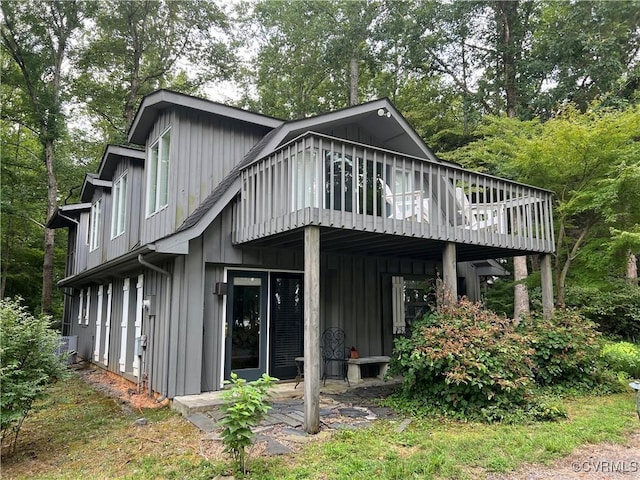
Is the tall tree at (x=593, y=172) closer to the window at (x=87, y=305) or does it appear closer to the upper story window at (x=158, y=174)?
the upper story window at (x=158, y=174)

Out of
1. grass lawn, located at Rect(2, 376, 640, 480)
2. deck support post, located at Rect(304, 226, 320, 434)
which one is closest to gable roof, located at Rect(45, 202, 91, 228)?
grass lawn, located at Rect(2, 376, 640, 480)

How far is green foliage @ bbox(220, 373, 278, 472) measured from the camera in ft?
12.2

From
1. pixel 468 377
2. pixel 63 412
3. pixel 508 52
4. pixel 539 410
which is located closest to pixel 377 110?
pixel 468 377

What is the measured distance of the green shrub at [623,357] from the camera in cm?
688

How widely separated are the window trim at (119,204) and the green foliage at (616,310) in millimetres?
11362

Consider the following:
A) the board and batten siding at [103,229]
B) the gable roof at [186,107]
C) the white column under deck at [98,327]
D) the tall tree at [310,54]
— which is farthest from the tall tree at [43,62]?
the gable roof at [186,107]

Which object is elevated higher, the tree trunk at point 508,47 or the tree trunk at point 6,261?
the tree trunk at point 508,47

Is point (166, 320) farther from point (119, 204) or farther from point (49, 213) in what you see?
point (49, 213)

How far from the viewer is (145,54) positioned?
19906mm

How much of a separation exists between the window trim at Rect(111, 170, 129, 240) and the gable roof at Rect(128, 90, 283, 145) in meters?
2.03

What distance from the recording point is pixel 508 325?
20.8 feet

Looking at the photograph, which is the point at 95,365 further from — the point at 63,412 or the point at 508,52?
the point at 508,52

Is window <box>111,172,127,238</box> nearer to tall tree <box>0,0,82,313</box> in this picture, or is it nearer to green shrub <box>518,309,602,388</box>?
tall tree <box>0,0,82,313</box>

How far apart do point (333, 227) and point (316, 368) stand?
1750mm
